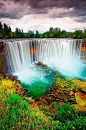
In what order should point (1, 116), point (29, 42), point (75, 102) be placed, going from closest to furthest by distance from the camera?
point (1, 116) → point (75, 102) → point (29, 42)

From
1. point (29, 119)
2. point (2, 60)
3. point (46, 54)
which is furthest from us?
point (46, 54)

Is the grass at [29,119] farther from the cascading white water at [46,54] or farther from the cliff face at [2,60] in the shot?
the cascading white water at [46,54]

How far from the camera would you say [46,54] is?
15.7 m

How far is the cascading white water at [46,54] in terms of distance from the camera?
11109mm

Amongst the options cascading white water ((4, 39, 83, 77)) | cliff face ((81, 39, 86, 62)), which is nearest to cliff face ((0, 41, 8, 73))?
cascading white water ((4, 39, 83, 77))


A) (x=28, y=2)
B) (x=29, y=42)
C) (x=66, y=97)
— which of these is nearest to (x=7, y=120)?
(x=66, y=97)

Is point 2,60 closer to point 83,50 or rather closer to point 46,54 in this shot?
point 46,54

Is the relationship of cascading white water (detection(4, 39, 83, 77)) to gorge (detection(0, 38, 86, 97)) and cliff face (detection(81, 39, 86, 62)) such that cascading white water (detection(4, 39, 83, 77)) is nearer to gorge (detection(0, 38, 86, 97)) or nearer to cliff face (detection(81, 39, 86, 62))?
gorge (detection(0, 38, 86, 97))

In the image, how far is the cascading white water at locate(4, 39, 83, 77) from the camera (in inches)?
437

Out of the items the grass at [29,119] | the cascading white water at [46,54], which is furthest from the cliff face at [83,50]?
the grass at [29,119]

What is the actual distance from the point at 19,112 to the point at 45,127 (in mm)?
1056

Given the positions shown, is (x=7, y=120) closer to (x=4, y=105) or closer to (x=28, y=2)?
(x=4, y=105)

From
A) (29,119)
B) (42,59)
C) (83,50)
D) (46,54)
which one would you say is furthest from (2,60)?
(83,50)

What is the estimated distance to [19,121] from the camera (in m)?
2.92
